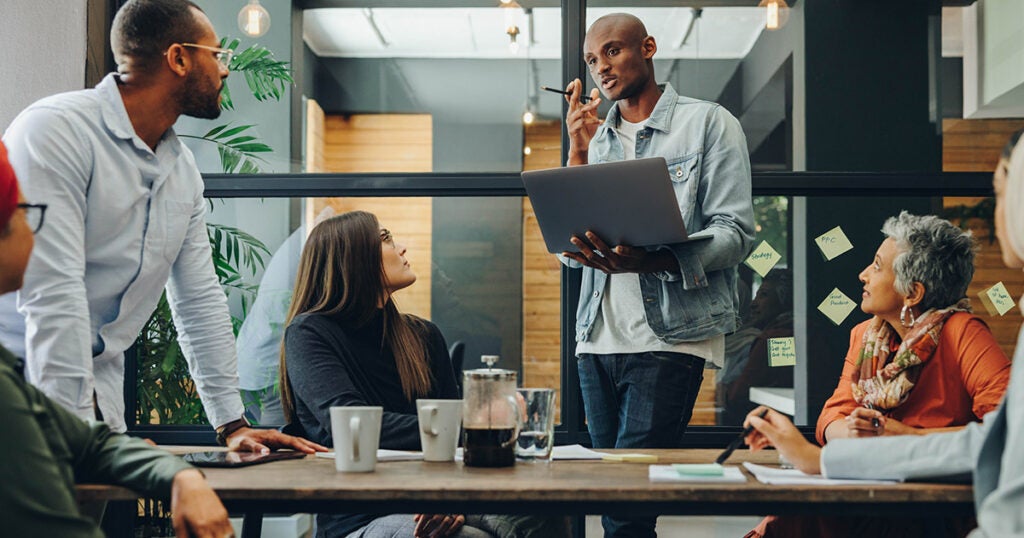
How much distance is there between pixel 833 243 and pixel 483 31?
4.58ft

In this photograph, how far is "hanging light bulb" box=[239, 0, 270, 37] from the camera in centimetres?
359

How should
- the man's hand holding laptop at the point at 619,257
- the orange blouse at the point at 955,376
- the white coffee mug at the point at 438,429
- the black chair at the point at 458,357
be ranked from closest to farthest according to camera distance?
1. the white coffee mug at the point at 438,429
2. the orange blouse at the point at 955,376
3. the man's hand holding laptop at the point at 619,257
4. the black chair at the point at 458,357

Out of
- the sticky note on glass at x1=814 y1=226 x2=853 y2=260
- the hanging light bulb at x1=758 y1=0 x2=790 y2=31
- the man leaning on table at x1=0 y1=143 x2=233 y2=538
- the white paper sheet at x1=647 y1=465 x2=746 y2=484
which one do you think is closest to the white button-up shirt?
the man leaning on table at x1=0 y1=143 x2=233 y2=538

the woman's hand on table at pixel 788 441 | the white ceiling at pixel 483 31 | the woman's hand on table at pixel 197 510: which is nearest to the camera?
the woman's hand on table at pixel 197 510

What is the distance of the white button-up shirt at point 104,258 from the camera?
1816 millimetres

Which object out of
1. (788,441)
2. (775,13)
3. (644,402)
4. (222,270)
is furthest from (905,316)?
(222,270)

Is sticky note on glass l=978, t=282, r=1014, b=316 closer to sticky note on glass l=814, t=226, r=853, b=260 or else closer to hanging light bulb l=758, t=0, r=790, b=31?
sticky note on glass l=814, t=226, r=853, b=260

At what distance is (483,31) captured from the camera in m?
3.56

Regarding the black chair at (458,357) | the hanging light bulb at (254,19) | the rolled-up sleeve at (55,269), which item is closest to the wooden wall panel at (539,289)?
the black chair at (458,357)

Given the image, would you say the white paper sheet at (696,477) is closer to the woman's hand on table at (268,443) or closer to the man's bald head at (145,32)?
the woman's hand on table at (268,443)

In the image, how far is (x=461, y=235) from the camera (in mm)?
3473

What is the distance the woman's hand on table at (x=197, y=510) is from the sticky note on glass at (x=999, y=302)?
277 cm

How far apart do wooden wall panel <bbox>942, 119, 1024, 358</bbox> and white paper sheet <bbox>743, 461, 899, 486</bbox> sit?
2036 mm

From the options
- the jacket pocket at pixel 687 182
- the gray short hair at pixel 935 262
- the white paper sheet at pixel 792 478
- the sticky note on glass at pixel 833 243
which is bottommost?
the white paper sheet at pixel 792 478
